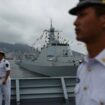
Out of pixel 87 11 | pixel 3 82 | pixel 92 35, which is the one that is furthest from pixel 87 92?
pixel 3 82

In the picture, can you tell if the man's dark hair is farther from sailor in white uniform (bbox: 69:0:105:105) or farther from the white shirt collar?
the white shirt collar

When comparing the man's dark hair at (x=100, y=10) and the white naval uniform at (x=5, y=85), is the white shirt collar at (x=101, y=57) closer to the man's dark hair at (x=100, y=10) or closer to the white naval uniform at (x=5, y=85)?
the man's dark hair at (x=100, y=10)

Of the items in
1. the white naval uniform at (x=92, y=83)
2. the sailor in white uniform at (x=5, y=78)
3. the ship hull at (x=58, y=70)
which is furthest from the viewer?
the ship hull at (x=58, y=70)

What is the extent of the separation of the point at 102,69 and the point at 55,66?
31.6 meters

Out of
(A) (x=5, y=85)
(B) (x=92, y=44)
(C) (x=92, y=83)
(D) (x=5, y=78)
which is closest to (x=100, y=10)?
(B) (x=92, y=44)

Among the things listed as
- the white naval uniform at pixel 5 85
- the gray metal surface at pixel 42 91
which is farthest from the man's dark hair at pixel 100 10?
the gray metal surface at pixel 42 91

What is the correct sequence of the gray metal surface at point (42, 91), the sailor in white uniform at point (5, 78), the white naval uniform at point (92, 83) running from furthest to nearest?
the gray metal surface at point (42, 91) → the sailor in white uniform at point (5, 78) → the white naval uniform at point (92, 83)

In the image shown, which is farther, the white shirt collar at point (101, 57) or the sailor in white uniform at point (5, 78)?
the sailor in white uniform at point (5, 78)

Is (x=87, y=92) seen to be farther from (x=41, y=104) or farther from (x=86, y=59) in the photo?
(x=41, y=104)

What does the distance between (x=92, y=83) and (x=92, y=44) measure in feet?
0.72

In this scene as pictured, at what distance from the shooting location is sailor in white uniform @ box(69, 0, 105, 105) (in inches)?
73.8

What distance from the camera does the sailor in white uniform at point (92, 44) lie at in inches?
73.8

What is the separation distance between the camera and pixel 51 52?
116 ft

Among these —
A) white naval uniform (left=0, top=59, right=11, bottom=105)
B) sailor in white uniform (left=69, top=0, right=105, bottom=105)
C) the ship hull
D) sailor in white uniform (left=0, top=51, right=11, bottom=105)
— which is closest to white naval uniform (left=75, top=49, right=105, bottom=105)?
sailor in white uniform (left=69, top=0, right=105, bottom=105)
